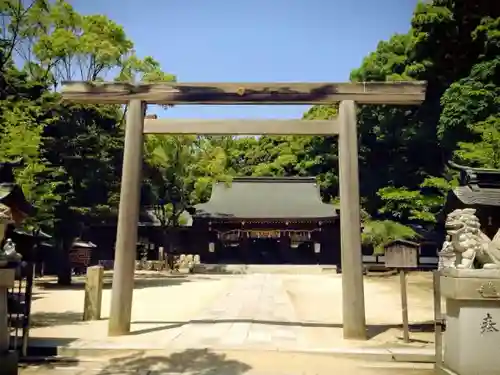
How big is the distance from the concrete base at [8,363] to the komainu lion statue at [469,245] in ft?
19.2

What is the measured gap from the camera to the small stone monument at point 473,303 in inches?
221

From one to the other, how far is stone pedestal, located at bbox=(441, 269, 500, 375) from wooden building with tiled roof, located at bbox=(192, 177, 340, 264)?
26.9m

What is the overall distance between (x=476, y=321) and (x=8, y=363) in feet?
19.5

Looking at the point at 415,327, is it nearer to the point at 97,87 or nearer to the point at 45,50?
the point at 97,87

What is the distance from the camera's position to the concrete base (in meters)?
5.54

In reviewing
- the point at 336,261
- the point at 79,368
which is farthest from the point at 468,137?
the point at 79,368

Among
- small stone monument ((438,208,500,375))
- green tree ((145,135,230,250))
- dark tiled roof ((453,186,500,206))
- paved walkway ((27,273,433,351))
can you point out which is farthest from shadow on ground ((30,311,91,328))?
green tree ((145,135,230,250))

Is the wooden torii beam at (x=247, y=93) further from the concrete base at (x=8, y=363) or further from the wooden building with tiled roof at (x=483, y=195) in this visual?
the concrete base at (x=8, y=363)

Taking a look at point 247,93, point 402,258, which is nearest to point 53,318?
point 247,93

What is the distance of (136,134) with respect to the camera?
30.2 ft

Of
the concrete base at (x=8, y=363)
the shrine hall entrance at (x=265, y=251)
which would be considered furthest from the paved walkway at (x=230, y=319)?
the shrine hall entrance at (x=265, y=251)

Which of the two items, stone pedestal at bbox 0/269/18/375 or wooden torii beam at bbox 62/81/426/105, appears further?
wooden torii beam at bbox 62/81/426/105

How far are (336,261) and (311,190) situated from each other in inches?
273

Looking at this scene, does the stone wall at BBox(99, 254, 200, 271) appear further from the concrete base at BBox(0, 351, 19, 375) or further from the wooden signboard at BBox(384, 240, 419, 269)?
the concrete base at BBox(0, 351, 19, 375)
